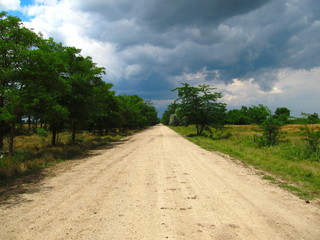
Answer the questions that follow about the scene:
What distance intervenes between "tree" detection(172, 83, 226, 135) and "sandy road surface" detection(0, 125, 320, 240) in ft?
77.6

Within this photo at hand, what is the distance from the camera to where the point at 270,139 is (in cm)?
1842

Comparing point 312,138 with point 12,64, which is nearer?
point 12,64

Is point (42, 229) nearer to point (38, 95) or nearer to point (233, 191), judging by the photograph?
point (233, 191)

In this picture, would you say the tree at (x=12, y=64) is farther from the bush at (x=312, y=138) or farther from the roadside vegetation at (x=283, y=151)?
the bush at (x=312, y=138)

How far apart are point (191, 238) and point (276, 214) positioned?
217 centimetres

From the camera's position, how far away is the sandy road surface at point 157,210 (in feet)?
12.0

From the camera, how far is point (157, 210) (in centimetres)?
461

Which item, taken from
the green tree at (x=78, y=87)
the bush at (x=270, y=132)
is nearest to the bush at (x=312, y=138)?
the bush at (x=270, y=132)

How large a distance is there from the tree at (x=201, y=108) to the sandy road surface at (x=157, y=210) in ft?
77.6

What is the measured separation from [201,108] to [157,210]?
2785 centimetres

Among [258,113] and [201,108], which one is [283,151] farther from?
[201,108]

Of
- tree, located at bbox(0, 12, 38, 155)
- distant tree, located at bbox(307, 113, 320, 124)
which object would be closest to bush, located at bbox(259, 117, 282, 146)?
distant tree, located at bbox(307, 113, 320, 124)

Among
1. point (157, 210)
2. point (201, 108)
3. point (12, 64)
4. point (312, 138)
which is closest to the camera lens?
point (157, 210)

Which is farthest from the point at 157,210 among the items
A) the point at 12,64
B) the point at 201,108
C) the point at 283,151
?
the point at 201,108
